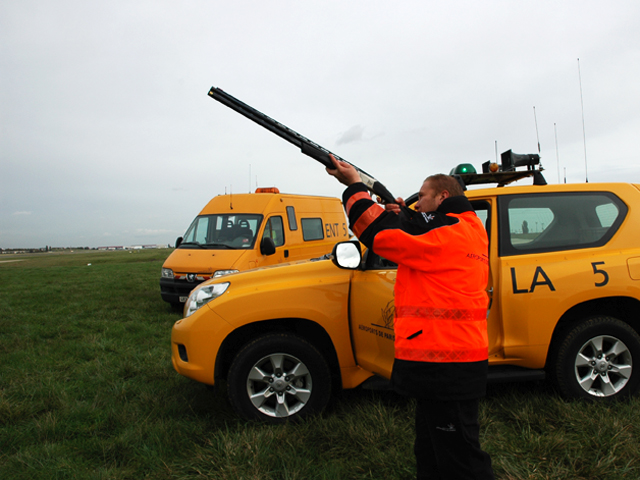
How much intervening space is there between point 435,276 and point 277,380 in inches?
74.3

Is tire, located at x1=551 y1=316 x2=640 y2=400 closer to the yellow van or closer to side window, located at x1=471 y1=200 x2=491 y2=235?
side window, located at x1=471 y1=200 x2=491 y2=235

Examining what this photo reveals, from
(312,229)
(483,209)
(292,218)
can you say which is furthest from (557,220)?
(312,229)

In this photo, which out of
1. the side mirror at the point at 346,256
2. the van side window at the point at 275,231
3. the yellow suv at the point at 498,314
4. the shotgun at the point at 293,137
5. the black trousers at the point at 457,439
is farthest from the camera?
the van side window at the point at 275,231

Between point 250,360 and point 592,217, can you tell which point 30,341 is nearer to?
point 250,360

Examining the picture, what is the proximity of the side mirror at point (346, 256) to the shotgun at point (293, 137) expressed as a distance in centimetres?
61

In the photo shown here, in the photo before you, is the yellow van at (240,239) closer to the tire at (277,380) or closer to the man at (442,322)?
the tire at (277,380)

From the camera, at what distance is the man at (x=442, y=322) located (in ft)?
6.26

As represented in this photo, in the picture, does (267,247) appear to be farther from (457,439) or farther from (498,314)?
(457,439)

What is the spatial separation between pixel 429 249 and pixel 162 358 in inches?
174

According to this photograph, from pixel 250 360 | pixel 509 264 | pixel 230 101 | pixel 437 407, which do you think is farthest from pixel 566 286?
pixel 230 101

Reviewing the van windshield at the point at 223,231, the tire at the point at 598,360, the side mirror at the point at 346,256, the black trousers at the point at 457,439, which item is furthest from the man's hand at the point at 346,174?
the van windshield at the point at 223,231

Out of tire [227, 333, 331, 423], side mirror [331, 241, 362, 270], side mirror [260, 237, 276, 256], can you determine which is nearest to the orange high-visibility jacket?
side mirror [331, 241, 362, 270]

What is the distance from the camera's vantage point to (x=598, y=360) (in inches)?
132

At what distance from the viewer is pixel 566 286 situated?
3262 mm
